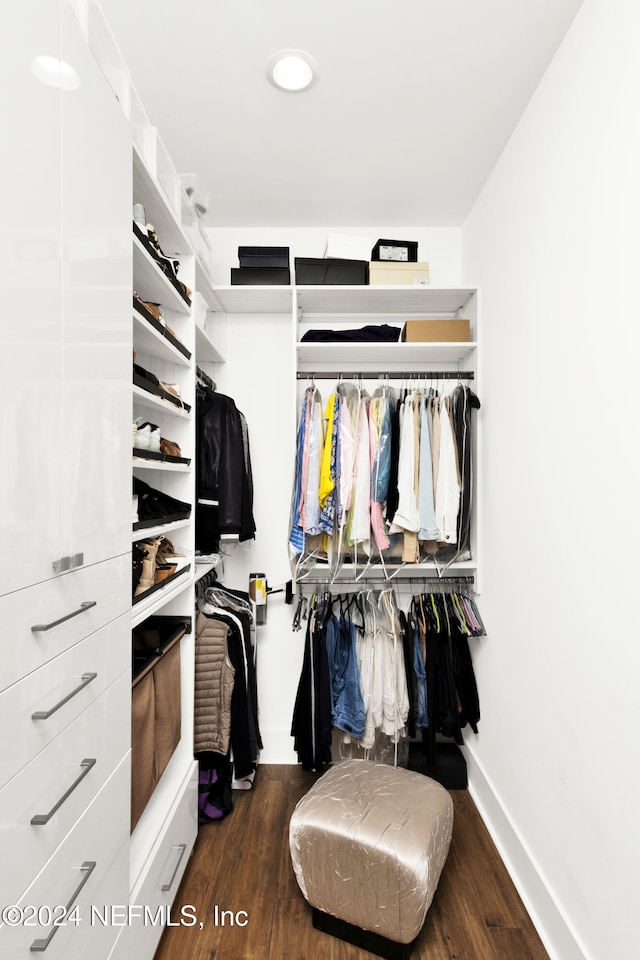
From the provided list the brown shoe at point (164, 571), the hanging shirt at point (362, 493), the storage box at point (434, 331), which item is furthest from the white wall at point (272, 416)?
the brown shoe at point (164, 571)

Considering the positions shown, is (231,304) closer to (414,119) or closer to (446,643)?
(414,119)

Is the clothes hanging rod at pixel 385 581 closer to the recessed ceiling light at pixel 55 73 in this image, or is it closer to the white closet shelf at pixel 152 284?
the white closet shelf at pixel 152 284

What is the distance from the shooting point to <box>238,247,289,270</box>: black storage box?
2521mm

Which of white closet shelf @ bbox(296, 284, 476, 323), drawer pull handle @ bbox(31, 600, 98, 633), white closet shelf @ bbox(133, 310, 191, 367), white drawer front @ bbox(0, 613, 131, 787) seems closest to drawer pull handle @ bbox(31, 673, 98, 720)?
white drawer front @ bbox(0, 613, 131, 787)

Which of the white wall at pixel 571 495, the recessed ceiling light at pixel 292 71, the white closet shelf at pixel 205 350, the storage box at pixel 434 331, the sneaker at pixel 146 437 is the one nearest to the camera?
the white wall at pixel 571 495

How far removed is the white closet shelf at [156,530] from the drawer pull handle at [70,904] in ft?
2.36

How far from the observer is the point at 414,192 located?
2436mm

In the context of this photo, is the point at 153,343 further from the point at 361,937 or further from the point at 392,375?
the point at 361,937

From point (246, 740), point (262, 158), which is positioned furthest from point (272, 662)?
point (262, 158)

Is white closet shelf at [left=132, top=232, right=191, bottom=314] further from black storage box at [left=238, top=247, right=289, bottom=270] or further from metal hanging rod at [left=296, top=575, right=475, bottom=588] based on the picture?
metal hanging rod at [left=296, top=575, right=475, bottom=588]

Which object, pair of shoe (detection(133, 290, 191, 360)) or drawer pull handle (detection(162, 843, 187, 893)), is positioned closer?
pair of shoe (detection(133, 290, 191, 360))

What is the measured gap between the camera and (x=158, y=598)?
64.1 inches

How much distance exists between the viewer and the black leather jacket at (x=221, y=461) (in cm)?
222

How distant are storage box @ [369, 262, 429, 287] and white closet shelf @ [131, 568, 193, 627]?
1.62 m
